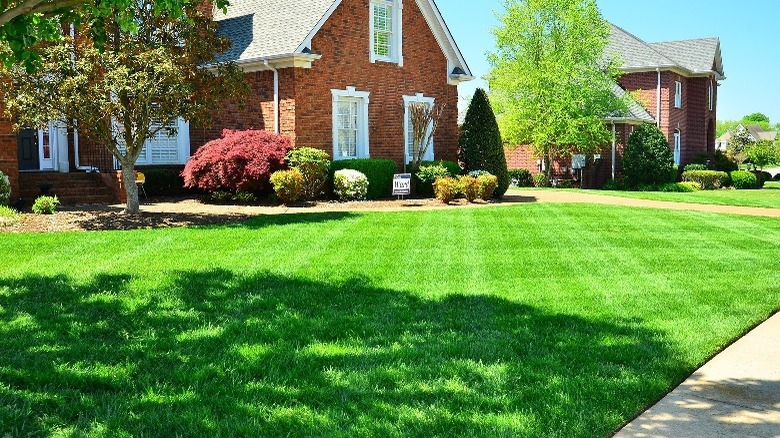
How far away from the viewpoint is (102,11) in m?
8.15

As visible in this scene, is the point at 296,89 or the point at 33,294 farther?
the point at 296,89

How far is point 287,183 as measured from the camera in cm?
1761

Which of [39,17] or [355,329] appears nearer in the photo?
[355,329]

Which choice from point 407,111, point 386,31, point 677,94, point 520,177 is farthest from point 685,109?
point 386,31

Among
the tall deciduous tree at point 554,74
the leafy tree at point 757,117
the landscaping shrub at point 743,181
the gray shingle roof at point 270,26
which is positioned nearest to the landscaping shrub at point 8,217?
the gray shingle roof at point 270,26

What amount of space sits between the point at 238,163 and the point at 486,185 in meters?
6.66

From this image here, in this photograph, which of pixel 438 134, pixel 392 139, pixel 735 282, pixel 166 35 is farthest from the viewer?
pixel 438 134

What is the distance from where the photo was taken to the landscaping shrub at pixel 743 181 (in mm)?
36625

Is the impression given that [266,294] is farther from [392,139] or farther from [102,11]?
[392,139]

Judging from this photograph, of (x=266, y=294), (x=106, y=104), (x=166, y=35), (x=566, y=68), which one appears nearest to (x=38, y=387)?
(x=266, y=294)

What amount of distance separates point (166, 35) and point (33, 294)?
28.2 feet

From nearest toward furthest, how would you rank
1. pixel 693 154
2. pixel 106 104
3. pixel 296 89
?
1. pixel 106 104
2. pixel 296 89
3. pixel 693 154

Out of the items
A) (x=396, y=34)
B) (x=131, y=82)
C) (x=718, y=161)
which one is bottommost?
(x=718, y=161)

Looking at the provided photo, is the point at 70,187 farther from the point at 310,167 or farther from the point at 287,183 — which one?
the point at 310,167
